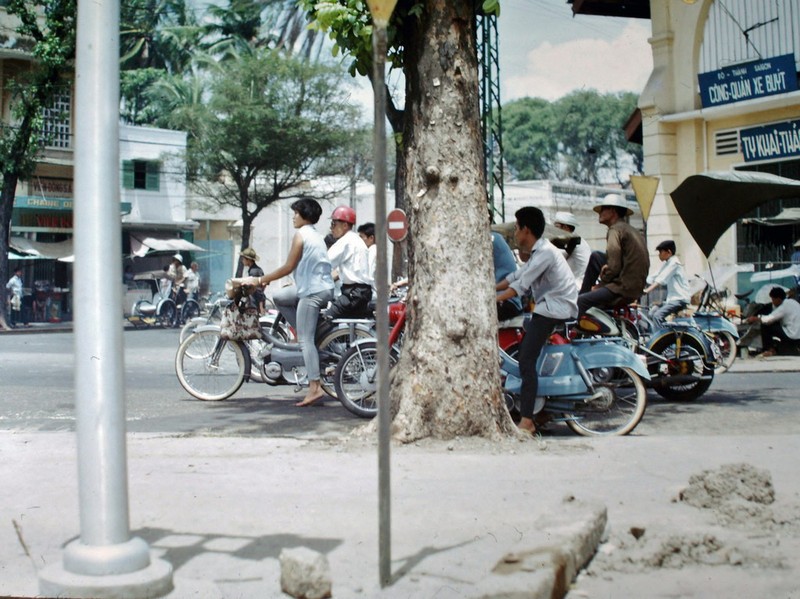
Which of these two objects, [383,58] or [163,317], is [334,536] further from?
[163,317]

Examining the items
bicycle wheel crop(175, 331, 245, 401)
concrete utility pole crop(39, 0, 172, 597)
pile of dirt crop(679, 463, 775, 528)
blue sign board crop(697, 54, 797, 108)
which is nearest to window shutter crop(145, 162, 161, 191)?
blue sign board crop(697, 54, 797, 108)

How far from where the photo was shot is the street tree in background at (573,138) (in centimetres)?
6462

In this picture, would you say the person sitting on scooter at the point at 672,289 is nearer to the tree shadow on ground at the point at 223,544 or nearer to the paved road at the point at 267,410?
the paved road at the point at 267,410

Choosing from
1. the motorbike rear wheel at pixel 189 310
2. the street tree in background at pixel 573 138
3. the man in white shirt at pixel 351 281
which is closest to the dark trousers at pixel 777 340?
the man in white shirt at pixel 351 281

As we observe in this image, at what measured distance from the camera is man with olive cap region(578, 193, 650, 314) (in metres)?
8.96

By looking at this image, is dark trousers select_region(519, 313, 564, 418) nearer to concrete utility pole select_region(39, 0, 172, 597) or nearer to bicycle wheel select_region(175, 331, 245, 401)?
bicycle wheel select_region(175, 331, 245, 401)

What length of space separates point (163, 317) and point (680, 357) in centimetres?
2328

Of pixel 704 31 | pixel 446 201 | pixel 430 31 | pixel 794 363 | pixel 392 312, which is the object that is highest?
pixel 704 31

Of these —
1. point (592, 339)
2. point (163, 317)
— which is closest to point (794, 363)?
point (592, 339)

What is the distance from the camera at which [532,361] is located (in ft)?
25.1

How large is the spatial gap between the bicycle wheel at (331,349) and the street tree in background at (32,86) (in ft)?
70.2

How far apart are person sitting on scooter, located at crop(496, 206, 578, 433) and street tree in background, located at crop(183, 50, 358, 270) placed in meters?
33.8

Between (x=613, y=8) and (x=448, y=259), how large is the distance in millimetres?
18558

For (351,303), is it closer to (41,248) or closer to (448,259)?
(448,259)
